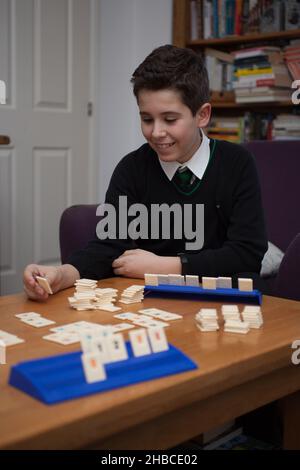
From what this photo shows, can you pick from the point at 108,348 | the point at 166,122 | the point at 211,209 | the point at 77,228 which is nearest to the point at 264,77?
the point at 77,228

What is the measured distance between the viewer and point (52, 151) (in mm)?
3785

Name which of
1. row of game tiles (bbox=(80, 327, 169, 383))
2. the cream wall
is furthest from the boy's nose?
the cream wall

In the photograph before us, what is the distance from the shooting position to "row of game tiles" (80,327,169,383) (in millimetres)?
732

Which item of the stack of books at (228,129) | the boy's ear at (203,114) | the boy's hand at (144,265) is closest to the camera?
the boy's hand at (144,265)

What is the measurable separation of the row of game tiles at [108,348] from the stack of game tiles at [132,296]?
369mm

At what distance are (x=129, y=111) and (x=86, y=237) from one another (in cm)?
211

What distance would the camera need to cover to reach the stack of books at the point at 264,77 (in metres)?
3.38

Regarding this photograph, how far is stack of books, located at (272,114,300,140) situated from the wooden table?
7.99 ft

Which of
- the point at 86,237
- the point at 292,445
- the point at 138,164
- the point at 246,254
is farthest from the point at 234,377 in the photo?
the point at 86,237

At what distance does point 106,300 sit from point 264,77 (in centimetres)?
252

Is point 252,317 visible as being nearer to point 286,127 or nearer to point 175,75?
point 175,75

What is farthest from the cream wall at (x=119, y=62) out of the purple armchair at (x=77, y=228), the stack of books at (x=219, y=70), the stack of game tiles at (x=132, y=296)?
the stack of game tiles at (x=132, y=296)
